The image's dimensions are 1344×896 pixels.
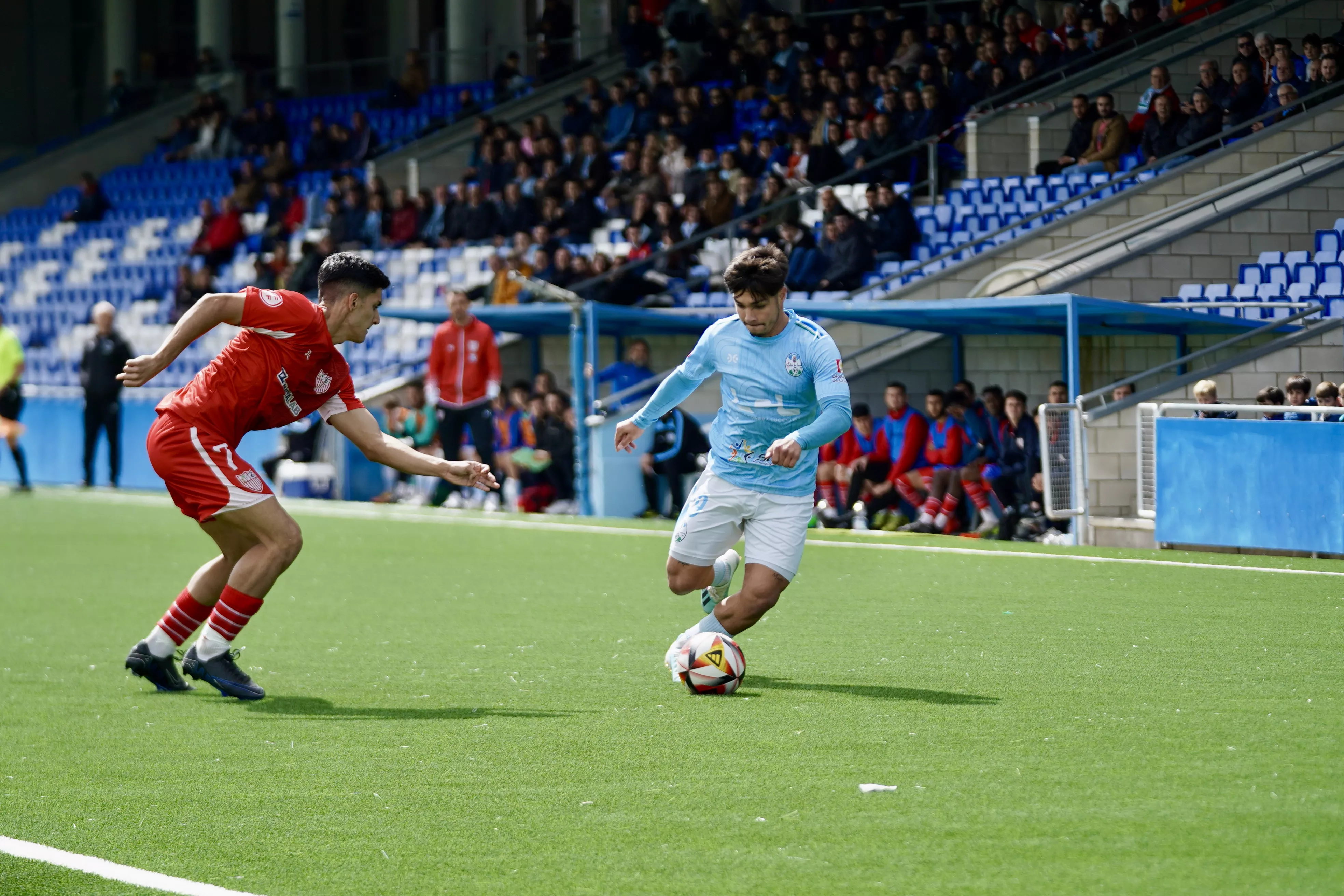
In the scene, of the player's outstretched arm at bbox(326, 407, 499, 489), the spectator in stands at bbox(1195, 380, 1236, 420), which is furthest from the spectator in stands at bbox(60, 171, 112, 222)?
the player's outstretched arm at bbox(326, 407, 499, 489)

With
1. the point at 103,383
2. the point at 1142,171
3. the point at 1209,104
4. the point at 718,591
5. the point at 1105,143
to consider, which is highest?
the point at 1209,104

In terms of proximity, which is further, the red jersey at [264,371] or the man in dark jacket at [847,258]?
the man in dark jacket at [847,258]

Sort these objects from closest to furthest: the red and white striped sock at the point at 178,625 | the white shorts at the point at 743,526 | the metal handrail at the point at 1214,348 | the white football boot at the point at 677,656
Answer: the white football boot at the point at 677,656
the white shorts at the point at 743,526
the red and white striped sock at the point at 178,625
the metal handrail at the point at 1214,348

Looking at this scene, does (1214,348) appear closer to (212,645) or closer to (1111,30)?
(1111,30)

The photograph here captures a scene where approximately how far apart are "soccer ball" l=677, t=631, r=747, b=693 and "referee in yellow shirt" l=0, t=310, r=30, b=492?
16.1 meters

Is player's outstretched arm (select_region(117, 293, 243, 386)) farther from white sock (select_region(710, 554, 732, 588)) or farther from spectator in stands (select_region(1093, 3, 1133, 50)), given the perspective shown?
spectator in stands (select_region(1093, 3, 1133, 50))

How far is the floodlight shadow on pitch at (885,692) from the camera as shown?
23.1 ft

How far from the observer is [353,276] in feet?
25.0

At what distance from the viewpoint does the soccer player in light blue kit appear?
7504 millimetres

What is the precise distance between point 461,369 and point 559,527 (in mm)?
2228

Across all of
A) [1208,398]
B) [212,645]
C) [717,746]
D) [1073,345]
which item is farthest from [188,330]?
[1208,398]

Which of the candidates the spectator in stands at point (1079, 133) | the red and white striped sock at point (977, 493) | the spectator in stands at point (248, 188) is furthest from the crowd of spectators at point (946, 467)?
the spectator in stands at point (248, 188)

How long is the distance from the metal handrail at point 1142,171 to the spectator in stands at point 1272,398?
11.7ft

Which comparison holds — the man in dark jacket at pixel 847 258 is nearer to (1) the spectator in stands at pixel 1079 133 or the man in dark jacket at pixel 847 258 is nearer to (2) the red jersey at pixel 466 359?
(1) the spectator in stands at pixel 1079 133
